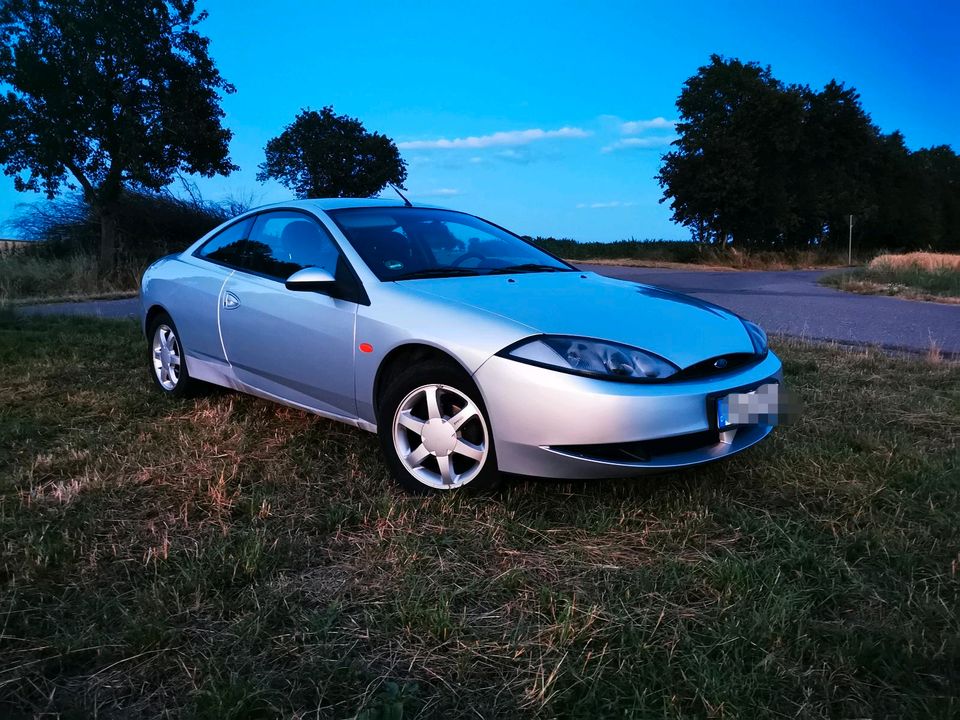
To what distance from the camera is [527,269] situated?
3994 mm

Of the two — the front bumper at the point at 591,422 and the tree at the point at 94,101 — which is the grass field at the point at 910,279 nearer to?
the front bumper at the point at 591,422

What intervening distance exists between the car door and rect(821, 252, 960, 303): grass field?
10.5 meters

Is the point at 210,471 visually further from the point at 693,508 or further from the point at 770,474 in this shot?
the point at 770,474

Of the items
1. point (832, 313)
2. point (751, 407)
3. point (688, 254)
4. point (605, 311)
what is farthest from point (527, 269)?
point (688, 254)

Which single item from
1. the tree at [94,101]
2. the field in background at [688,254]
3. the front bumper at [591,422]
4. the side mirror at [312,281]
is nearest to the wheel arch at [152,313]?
the side mirror at [312,281]

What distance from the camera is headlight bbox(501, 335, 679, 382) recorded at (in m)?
2.78

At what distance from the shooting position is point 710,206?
34688 millimetres

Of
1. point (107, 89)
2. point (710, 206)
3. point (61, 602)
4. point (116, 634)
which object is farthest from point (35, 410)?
point (710, 206)

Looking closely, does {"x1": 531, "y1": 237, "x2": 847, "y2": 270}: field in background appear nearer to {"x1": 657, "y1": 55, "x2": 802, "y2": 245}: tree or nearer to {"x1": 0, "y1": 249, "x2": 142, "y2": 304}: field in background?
{"x1": 657, "y1": 55, "x2": 802, "y2": 245}: tree

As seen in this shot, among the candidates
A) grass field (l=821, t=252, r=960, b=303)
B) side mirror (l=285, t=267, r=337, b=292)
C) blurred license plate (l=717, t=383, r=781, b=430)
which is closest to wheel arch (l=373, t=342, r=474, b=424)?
side mirror (l=285, t=267, r=337, b=292)

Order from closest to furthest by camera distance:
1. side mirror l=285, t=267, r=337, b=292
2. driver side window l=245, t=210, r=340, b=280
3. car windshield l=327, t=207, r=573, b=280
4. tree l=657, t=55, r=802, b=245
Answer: side mirror l=285, t=267, r=337, b=292, car windshield l=327, t=207, r=573, b=280, driver side window l=245, t=210, r=340, b=280, tree l=657, t=55, r=802, b=245

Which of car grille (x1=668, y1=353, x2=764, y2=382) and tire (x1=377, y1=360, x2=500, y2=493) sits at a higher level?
car grille (x1=668, y1=353, x2=764, y2=382)

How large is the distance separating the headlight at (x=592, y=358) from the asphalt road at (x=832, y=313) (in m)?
3.47

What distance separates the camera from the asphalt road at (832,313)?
A: 7.32 meters
